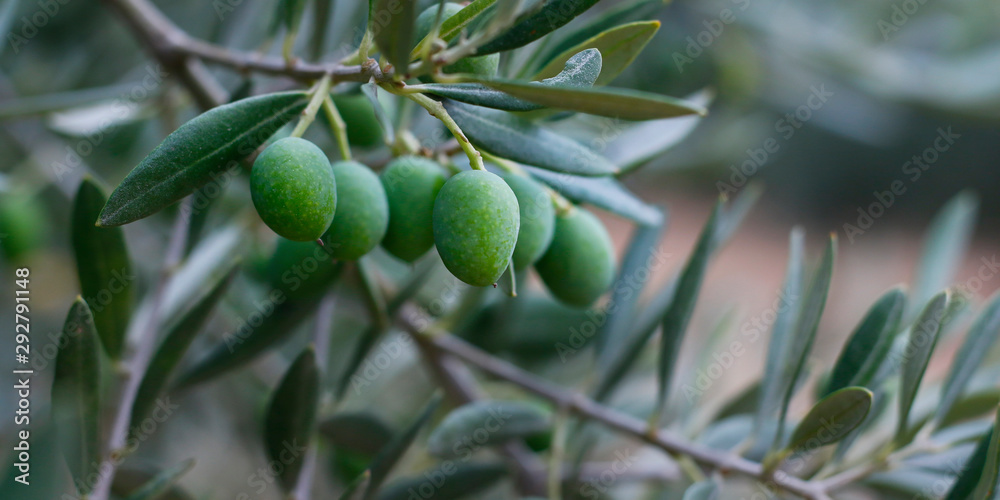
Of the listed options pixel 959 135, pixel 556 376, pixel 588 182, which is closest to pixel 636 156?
pixel 588 182

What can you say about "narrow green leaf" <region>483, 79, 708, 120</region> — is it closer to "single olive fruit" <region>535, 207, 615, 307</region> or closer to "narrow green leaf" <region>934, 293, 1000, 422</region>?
"single olive fruit" <region>535, 207, 615, 307</region>

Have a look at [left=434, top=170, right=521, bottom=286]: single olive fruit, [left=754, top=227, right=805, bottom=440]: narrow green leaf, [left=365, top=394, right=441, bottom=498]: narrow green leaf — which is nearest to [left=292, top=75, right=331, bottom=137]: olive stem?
[left=434, top=170, right=521, bottom=286]: single olive fruit

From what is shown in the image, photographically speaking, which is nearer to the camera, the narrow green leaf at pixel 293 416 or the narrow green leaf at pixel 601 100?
the narrow green leaf at pixel 601 100

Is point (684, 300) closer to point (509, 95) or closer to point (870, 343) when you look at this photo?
point (870, 343)

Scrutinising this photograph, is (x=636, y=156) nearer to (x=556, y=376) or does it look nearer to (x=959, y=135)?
(x=556, y=376)

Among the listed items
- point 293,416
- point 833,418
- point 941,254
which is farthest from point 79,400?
point 941,254

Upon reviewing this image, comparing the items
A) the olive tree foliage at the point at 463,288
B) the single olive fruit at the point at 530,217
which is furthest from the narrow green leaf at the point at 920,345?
the single olive fruit at the point at 530,217

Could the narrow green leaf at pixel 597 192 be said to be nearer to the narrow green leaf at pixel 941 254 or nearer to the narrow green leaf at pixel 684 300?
the narrow green leaf at pixel 684 300
